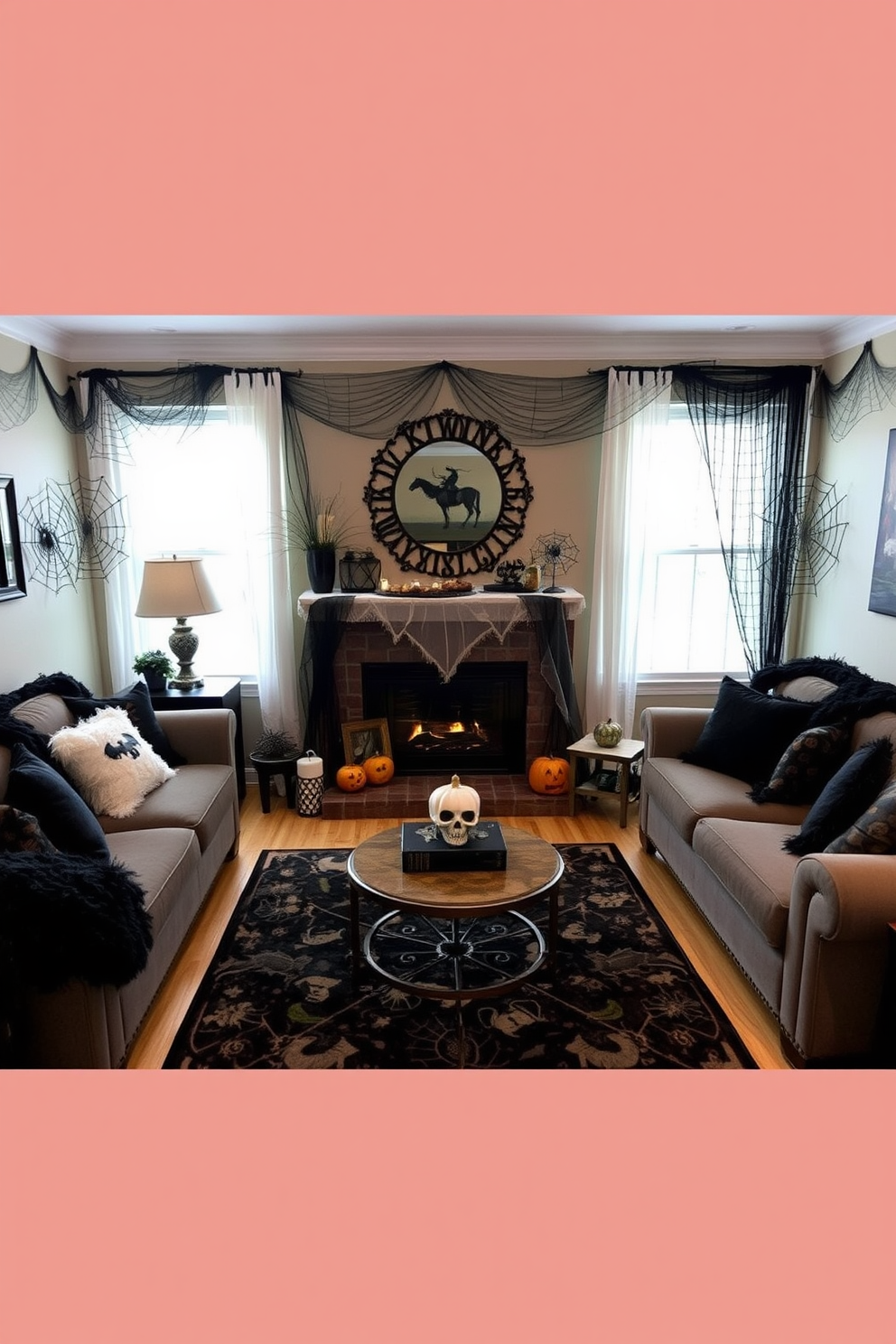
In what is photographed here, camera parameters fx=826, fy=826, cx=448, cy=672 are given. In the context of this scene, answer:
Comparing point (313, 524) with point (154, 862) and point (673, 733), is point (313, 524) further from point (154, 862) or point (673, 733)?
point (154, 862)

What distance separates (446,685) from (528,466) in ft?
4.41

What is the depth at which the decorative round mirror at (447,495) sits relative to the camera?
15.4 feet

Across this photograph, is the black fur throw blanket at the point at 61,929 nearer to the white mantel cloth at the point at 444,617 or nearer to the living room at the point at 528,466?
the living room at the point at 528,466

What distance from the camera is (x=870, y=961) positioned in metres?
2.30

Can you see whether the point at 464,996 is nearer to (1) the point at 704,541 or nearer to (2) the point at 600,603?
(2) the point at 600,603

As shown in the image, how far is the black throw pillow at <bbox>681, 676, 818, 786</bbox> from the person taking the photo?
3482 millimetres

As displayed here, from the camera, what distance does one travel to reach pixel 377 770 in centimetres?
459

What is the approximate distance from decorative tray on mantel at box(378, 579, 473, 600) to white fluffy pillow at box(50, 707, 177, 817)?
1663 millimetres

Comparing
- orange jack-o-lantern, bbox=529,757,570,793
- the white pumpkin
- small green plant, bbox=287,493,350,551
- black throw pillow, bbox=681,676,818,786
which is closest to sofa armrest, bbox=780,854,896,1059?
black throw pillow, bbox=681,676,818,786

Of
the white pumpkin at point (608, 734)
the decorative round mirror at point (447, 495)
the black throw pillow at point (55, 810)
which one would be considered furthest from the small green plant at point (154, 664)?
the white pumpkin at point (608, 734)

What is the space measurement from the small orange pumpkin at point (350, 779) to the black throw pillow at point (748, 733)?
1755 millimetres

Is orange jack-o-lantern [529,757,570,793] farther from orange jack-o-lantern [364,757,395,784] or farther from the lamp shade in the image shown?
the lamp shade

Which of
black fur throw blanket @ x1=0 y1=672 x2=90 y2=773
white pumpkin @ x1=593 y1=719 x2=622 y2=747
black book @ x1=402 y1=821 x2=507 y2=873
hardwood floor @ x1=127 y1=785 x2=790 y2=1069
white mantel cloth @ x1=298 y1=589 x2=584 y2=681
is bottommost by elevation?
hardwood floor @ x1=127 y1=785 x2=790 y2=1069

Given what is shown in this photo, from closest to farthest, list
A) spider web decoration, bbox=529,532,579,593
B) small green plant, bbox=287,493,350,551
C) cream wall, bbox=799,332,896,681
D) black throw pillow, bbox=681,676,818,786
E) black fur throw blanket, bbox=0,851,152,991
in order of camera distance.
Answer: black fur throw blanket, bbox=0,851,152,991
black throw pillow, bbox=681,676,818,786
cream wall, bbox=799,332,896,681
small green plant, bbox=287,493,350,551
spider web decoration, bbox=529,532,579,593
